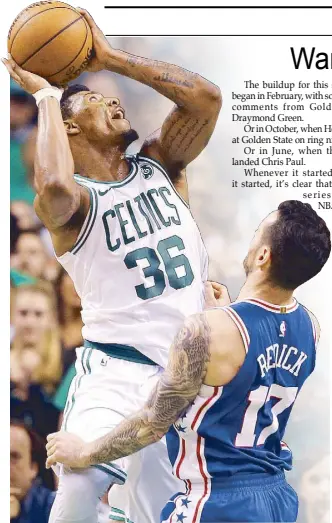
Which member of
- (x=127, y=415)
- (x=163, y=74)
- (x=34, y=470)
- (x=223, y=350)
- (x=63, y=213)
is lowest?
(x=34, y=470)

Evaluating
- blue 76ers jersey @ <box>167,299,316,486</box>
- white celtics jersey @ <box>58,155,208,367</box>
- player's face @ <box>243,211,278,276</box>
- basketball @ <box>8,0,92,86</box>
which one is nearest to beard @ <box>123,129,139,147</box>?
white celtics jersey @ <box>58,155,208,367</box>

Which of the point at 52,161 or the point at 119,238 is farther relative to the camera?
the point at 119,238

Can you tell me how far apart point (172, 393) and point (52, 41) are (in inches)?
43.4

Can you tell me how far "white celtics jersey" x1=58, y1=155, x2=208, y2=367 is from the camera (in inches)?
101

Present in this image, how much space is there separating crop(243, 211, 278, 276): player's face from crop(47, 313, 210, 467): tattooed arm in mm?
272

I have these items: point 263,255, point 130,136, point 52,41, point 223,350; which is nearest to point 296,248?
point 263,255

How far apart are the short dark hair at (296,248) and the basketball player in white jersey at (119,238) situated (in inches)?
13.2

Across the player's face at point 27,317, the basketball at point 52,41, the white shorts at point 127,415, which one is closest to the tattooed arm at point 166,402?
the white shorts at point 127,415

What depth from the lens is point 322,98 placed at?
2705 mm

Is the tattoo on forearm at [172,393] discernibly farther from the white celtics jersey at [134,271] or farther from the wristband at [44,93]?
the wristband at [44,93]

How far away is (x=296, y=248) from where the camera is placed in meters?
2.31

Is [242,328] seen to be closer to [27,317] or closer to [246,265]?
[246,265]

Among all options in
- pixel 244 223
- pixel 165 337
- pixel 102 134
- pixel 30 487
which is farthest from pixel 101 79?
pixel 30 487

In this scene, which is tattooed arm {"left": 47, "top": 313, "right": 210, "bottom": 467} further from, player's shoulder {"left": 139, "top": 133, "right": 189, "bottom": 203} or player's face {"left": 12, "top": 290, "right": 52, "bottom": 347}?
player's shoulder {"left": 139, "top": 133, "right": 189, "bottom": 203}
